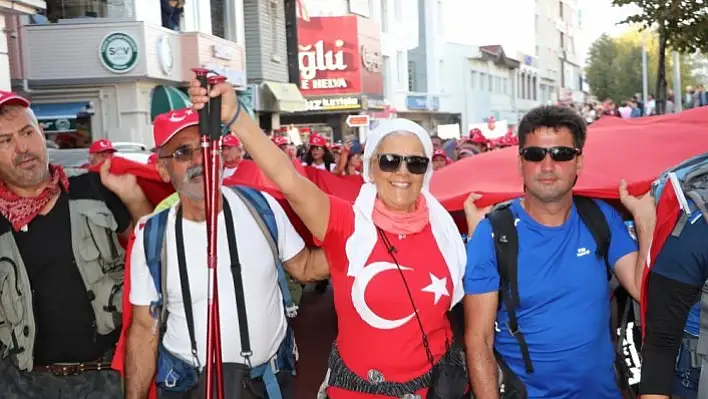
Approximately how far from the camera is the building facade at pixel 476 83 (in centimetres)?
4644

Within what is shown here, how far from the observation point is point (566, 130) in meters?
3.28

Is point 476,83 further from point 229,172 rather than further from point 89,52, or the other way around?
point 229,172

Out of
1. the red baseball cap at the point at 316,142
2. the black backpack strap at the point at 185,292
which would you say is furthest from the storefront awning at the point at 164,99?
the black backpack strap at the point at 185,292

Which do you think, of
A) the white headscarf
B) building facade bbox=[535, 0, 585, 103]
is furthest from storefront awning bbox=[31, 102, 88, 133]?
building facade bbox=[535, 0, 585, 103]

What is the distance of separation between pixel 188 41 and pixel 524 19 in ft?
153

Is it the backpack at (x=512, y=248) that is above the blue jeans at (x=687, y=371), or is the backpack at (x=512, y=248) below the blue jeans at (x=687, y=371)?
above

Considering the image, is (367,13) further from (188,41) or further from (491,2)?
(491,2)

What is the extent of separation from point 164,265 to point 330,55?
29.1 metres

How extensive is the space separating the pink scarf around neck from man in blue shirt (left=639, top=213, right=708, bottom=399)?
2.81 feet

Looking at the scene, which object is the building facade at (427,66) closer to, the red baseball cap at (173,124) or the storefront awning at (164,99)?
the storefront awning at (164,99)

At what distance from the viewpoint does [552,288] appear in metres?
3.11

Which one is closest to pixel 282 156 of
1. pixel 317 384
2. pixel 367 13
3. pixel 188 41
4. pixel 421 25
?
pixel 317 384

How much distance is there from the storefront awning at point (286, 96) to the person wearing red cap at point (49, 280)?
73.2 ft

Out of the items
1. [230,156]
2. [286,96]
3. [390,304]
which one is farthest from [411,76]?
[390,304]
